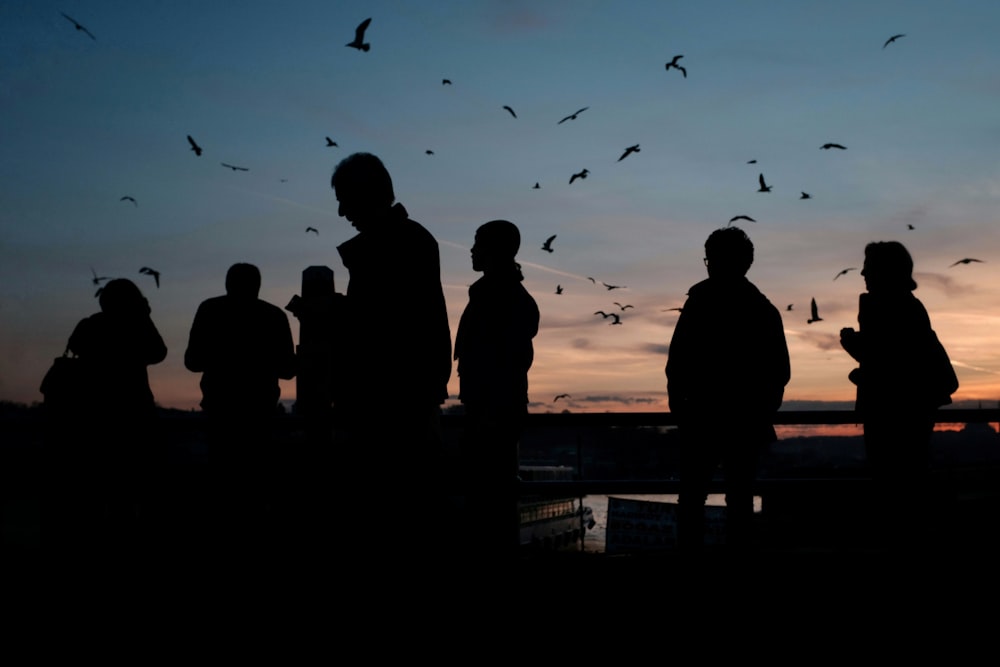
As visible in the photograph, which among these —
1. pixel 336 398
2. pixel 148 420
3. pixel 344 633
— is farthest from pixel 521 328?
pixel 148 420

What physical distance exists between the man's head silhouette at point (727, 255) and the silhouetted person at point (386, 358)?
1828mm

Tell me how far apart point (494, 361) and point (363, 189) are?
1.52 meters

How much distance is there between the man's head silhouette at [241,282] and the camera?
5.56 meters

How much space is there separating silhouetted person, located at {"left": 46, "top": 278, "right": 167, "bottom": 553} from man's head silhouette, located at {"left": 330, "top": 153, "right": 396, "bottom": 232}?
239cm

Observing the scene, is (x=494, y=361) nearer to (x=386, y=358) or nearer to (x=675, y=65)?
(x=386, y=358)

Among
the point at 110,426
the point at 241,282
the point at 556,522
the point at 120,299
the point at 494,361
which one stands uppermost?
the point at 241,282

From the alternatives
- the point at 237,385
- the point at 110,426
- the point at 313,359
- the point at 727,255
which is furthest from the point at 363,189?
the point at 110,426

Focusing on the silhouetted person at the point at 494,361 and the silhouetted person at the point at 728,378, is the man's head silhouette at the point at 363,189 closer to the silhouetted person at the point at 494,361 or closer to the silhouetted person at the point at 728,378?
the silhouetted person at the point at 494,361

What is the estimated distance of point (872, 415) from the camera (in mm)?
4992

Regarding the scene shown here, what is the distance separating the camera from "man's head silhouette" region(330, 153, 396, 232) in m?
3.68

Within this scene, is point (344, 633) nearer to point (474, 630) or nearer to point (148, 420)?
point (474, 630)

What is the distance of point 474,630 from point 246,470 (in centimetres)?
216

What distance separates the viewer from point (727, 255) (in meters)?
4.87

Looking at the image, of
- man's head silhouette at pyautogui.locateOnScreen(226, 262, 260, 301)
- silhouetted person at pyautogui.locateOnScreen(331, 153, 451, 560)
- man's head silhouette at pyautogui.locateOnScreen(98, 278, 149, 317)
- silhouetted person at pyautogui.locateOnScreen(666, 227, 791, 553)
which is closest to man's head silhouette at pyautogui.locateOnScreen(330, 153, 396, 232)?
silhouetted person at pyautogui.locateOnScreen(331, 153, 451, 560)
